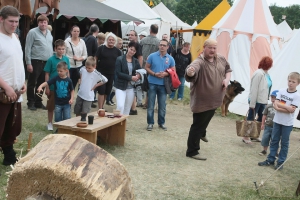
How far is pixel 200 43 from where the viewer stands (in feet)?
56.6

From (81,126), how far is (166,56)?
2.94 m

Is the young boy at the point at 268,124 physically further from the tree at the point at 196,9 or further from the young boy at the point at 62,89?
the tree at the point at 196,9

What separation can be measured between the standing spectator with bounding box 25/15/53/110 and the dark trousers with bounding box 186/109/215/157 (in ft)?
11.3

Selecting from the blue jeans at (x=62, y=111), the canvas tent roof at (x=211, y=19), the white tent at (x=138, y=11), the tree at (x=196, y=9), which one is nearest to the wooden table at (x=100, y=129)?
the blue jeans at (x=62, y=111)

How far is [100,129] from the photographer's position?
18.6 feet

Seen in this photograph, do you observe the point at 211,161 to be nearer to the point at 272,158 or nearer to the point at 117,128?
the point at 272,158

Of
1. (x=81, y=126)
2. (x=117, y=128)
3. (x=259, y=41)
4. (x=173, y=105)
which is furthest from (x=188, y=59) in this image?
(x=81, y=126)

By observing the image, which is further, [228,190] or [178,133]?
[178,133]

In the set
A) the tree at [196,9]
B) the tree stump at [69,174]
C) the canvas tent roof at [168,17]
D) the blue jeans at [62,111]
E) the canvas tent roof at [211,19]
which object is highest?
the tree at [196,9]

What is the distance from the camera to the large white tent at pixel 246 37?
483 inches

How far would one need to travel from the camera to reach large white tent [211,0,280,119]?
12266mm

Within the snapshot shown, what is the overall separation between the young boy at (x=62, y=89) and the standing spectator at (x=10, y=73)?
1637 millimetres

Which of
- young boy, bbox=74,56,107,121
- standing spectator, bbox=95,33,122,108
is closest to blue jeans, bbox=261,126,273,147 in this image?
young boy, bbox=74,56,107,121

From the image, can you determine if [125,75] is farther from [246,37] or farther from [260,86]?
[246,37]
